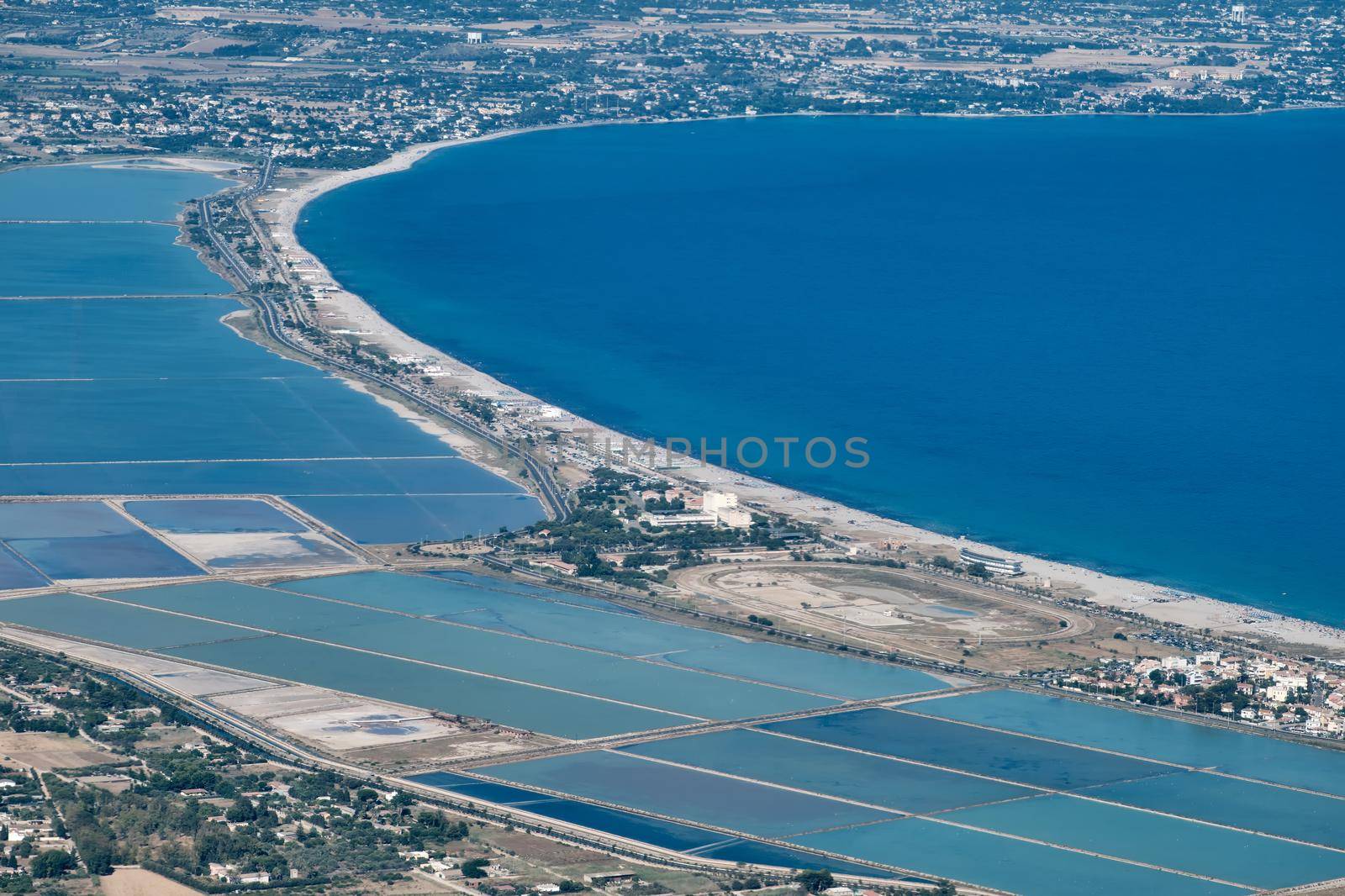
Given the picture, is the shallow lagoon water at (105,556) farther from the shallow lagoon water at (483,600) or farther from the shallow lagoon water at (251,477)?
the shallow lagoon water at (251,477)

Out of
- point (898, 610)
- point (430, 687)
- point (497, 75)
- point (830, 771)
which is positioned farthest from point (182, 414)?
point (497, 75)

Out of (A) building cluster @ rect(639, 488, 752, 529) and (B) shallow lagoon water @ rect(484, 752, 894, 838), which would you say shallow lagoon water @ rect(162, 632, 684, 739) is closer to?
(B) shallow lagoon water @ rect(484, 752, 894, 838)

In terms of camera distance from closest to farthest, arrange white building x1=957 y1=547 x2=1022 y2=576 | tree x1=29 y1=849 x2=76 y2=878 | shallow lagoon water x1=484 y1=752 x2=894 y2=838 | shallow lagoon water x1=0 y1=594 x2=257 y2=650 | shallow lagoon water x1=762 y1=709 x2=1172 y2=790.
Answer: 1. tree x1=29 y1=849 x2=76 y2=878
2. shallow lagoon water x1=484 y1=752 x2=894 y2=838
3. shallow lagoon water x1=762 y1=709 x2=1172 y2=790
4. shallow lagoon water x1=0 y1=594 x2=257 y2=650
5. white building x1=957 y1=547 x2=1022 y2=576

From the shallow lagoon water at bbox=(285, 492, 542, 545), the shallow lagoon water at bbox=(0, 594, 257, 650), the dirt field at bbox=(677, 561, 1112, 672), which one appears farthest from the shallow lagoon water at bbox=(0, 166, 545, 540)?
the dirt field at bbox=(677, 561, 1112, 672)

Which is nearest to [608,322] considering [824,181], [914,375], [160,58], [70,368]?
[914,375]

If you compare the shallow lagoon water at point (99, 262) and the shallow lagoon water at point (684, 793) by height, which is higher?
the shallow lagoon water at point (684, 793)

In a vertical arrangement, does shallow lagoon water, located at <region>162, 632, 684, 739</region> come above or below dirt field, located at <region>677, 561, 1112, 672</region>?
below

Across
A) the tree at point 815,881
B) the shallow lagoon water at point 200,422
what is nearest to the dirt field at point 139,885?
the tree at point 815,881
